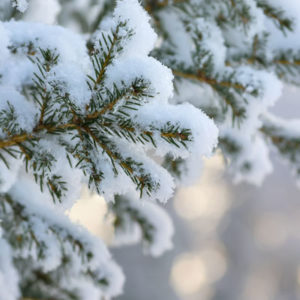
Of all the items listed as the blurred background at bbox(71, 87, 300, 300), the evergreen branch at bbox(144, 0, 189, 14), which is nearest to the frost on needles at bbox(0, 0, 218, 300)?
the evergreen branch at bbox(144, 0, 189, 14)

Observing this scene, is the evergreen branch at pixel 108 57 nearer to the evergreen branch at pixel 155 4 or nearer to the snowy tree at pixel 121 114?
the snowy tree at pixel 121 114

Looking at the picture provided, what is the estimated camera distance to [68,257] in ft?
6.22

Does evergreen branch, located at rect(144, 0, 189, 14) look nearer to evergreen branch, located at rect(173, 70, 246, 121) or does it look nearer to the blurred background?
evergreen branch, located at rect(173, 70, 246, 121)

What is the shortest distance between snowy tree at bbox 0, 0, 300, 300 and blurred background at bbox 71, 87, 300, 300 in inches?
401

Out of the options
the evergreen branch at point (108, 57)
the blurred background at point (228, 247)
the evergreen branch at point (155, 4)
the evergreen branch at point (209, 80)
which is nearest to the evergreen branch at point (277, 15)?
the evergreen branch at point (209, 80)

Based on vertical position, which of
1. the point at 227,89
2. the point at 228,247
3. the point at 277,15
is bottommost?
the point at 228,247

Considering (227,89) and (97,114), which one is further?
(227,89)

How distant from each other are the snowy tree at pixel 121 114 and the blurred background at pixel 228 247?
10.2m

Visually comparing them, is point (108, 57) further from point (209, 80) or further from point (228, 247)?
point (228, 247)

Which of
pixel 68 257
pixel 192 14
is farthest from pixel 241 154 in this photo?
pixel 68 257

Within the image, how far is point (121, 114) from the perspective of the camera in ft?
2.90

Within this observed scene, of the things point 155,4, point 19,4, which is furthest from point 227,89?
point 19,4

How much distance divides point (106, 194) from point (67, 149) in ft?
0.58

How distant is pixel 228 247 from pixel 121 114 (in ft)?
43.3
